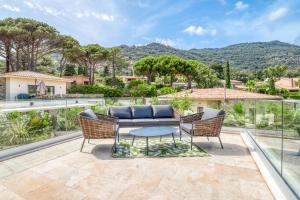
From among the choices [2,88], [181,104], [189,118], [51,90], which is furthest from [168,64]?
[189,118]

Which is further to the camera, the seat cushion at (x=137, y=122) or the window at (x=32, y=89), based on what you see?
the window at (x=32, y=89)

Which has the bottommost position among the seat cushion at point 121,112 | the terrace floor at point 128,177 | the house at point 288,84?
A: the terrace floor at point 128,177

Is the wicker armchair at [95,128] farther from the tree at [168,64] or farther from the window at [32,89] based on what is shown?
the tree at [168,64]

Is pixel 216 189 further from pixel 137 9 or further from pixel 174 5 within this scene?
pixel 137 9

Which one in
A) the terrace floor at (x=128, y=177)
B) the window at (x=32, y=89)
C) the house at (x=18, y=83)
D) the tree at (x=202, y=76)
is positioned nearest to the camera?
the terrace floor at (x=128, y=177)

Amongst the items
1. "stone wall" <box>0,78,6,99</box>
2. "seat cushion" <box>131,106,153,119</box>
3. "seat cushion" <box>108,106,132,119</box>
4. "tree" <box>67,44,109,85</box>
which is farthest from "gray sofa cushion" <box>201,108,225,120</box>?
"tree" <box>67,44,109,85</box>

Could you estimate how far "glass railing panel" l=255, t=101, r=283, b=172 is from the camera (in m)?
3.12

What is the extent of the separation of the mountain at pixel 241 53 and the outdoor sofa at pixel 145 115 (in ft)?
175

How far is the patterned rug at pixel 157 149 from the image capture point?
4.07 metres

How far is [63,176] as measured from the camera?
10.2ft

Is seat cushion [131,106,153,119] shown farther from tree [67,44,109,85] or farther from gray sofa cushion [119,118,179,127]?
tree [67,44,109,85]

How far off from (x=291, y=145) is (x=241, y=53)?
70783mm

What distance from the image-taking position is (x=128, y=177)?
3.05m

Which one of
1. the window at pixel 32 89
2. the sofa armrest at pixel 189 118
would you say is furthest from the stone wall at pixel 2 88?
the sofa armrest at pixel 189 118
